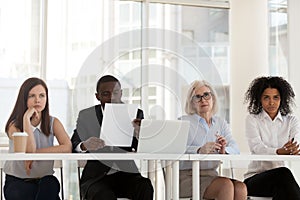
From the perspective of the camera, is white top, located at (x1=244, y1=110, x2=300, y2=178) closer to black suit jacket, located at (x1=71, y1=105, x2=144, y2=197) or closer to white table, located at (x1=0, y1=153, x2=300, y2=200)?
white table, located at (x1=0, y1=153, x2=300, y2=200)

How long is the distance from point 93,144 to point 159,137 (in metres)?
0.34

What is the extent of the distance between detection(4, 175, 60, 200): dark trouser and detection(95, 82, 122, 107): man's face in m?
0.50

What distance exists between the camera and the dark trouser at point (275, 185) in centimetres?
278

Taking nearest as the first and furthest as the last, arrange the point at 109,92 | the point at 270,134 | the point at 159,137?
the point at 159,137
the point at 109,92
the point at 270,134

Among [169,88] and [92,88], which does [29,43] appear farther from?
[169,88]

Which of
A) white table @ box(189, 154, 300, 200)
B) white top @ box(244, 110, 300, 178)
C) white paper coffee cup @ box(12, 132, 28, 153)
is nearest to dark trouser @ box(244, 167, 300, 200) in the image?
white top @ box(244, 110, 300, 178)

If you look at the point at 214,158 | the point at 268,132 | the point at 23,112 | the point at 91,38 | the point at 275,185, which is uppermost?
the point at 91,38

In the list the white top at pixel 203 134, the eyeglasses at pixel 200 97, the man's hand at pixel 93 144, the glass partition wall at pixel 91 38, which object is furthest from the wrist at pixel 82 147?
the glass partition wall at pixel 91 38

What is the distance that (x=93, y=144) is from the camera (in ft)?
8.25

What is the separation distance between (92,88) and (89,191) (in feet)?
3.35

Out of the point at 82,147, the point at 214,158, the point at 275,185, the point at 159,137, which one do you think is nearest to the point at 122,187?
the point at 82,147

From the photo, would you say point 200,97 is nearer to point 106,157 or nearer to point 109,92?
point 109,92

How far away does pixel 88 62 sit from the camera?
2.90m

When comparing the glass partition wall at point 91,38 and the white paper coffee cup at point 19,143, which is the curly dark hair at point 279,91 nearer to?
the glass partition wall at point 91,38
